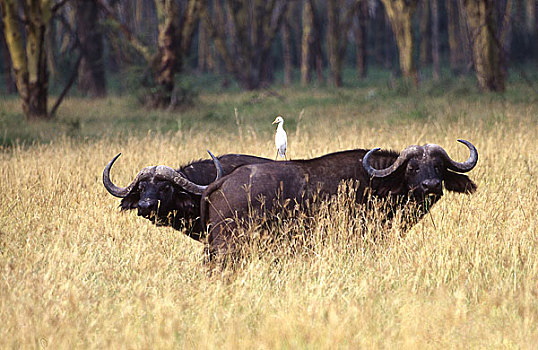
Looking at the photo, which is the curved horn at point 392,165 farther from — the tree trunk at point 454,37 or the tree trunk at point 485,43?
the tree trunk at point 454,37

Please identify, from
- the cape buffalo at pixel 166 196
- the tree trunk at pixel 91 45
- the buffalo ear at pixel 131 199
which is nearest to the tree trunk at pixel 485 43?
the tree trunk at pixel 91 45

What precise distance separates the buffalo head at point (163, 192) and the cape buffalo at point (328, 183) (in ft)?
1.52

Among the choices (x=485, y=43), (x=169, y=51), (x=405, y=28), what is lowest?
(x=169, y=51)

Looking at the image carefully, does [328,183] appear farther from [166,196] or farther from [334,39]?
[334,39]

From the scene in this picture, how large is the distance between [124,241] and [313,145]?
511 centimetres

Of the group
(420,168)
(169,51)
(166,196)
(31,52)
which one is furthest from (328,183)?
(169,51)

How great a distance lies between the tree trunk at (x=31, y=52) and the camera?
1550 centimetres

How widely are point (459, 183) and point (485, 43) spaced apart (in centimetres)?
1370

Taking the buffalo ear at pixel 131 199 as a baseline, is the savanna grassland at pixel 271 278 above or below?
below

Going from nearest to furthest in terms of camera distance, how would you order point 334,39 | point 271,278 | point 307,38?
point 271,278 → point 334,39 → point 307,38

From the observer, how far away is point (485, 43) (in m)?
18.7

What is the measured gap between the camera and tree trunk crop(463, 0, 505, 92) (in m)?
18.5

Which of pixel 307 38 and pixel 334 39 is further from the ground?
pixel 307 38

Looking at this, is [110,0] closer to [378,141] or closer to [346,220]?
[378,141]
